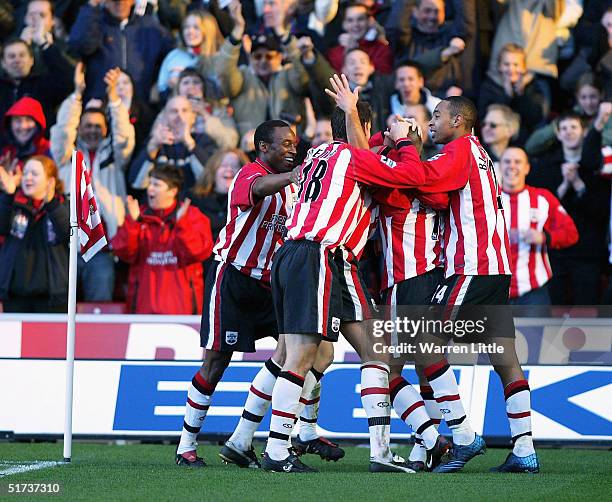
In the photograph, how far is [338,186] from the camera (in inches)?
278

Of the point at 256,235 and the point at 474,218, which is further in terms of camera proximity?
the point at 256,235

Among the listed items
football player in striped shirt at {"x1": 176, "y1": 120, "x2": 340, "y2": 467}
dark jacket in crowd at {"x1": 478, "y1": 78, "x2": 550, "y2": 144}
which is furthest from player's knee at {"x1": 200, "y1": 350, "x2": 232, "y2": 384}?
dark jacket in crowd at {"x1": 478, "y1": 78, "x2": 550, "y2": 144}

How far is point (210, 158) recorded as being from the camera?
37.4ft

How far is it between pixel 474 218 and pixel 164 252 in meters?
4.28

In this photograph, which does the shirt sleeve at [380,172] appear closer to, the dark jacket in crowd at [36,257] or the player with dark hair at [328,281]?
the player with dark hair at [328,281]

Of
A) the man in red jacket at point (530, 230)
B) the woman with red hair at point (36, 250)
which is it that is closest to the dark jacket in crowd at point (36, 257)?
the woman with red hair at point (36, 250)

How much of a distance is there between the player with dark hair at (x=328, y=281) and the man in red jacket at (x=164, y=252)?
379 centimetres

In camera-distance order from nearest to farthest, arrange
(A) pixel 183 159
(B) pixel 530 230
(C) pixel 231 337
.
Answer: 1. (C) pixel 231 337
2. (B) pixel 530 230
3. (A) pixel 183 159

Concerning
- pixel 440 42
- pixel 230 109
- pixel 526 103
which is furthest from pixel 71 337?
pixel 440 42

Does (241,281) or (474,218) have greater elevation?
(474,218)

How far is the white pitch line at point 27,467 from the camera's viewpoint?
701 centimetres

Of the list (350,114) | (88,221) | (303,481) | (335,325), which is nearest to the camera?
(303,481)

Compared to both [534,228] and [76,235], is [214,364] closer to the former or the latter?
[76,235]

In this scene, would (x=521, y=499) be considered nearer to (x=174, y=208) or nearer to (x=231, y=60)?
(x=174, y=208)
